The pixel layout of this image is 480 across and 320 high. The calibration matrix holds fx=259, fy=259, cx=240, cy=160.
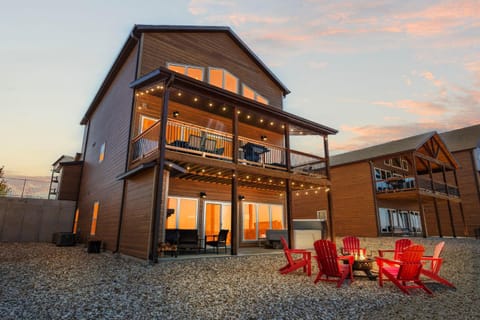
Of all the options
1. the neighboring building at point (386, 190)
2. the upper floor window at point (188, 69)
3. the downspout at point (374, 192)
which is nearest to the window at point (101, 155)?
the upper floor window at point (188, 69)

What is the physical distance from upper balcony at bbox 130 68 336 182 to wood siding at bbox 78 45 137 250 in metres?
1.01

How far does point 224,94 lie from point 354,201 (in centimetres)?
1349

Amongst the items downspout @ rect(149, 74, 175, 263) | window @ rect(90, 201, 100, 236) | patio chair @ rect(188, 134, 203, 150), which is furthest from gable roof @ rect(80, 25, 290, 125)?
window @ rect(90, 201, 100, 236)

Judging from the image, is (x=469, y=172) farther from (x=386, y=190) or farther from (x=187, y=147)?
(x=187, y=147)

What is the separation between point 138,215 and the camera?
844 cm

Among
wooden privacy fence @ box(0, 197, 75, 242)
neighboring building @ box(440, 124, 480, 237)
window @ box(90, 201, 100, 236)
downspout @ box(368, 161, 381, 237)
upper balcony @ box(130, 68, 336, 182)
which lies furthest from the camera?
neighboring building @ box(440, 124, 480, 237)

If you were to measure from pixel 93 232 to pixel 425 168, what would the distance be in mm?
25843

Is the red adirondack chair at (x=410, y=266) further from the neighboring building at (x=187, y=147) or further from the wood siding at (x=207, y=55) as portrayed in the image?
the wood siding at (x=207, y=55)

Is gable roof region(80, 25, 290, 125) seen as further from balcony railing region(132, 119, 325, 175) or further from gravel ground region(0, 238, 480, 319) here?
gravel ground region(0, 238, 480, 319)

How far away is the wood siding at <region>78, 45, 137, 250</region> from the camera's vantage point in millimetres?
10555

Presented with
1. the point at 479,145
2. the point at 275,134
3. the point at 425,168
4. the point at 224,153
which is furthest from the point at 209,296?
the point at 479,145

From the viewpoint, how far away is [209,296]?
440 cm

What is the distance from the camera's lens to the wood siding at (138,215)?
25.1ft

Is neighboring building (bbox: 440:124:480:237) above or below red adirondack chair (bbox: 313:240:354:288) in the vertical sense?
above
